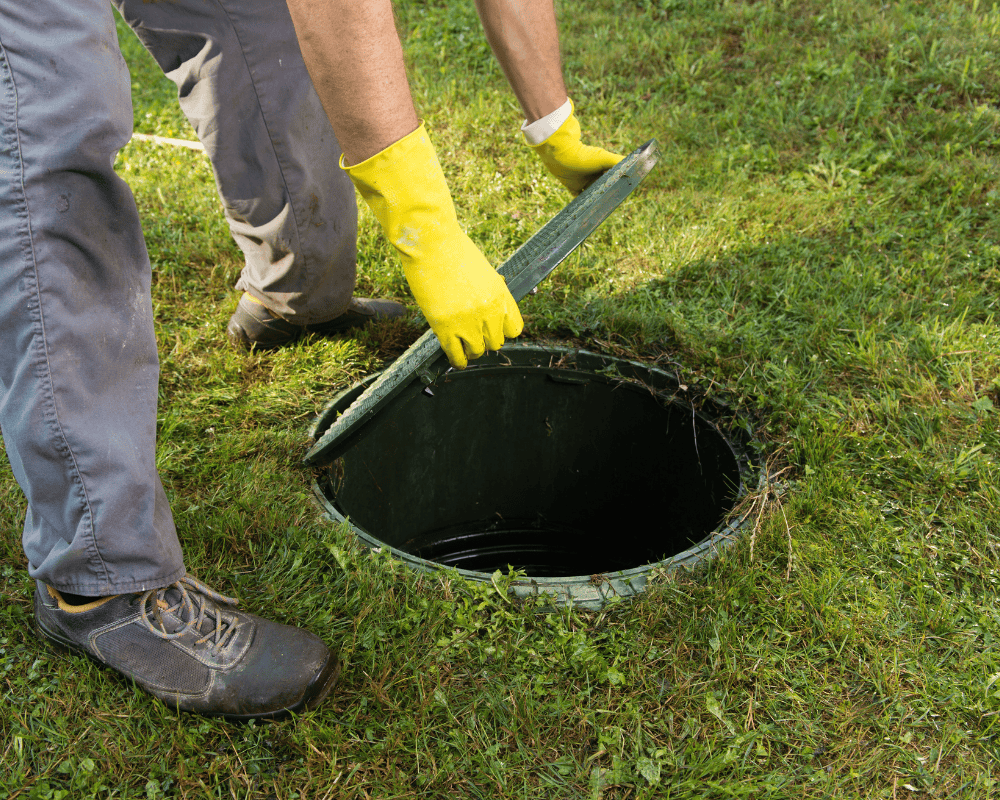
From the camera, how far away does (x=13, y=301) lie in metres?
1.32

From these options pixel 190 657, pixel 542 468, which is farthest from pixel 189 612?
pixel 542 468

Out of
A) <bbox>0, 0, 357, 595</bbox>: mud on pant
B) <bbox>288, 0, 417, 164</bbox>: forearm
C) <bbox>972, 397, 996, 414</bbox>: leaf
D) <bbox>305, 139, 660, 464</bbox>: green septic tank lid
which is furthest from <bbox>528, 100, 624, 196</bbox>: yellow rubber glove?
<bbox>972, 397, 996, 414</bbox>: leaf

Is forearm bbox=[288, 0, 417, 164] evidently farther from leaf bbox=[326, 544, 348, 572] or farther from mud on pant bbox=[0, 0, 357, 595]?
leaf bbox=[326, 544, 348, 572]

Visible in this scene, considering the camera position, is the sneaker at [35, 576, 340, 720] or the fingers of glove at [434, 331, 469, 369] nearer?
the sneaker at [35, 576, 340, 720]

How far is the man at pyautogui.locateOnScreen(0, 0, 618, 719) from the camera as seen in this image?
1306mm

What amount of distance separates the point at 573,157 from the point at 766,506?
3.50 feet

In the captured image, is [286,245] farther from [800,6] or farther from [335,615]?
[800,6]

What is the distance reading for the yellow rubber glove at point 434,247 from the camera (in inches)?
59.7

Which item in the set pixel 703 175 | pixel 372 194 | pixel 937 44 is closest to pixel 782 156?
pixel 703 175

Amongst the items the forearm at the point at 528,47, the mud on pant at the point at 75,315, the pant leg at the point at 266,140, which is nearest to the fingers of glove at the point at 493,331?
the mud on pant at the point at 75,315

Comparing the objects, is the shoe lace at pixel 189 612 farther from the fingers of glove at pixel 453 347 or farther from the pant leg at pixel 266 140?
the pant leg at pixel 266 140

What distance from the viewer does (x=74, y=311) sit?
4.49 feet

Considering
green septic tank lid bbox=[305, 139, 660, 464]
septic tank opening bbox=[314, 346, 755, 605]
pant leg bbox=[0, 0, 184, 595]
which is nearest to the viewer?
pant leg bbox=[0, 0, 184, 595]

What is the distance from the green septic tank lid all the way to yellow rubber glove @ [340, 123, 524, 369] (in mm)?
239
